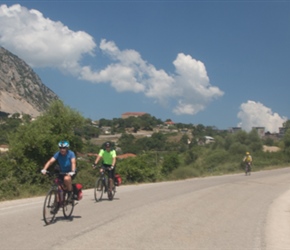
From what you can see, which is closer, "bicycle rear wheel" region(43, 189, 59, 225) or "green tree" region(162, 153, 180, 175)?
"bicycle rear wheel" region(43, 189, 59, 225)

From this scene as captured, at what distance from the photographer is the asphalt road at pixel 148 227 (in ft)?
24.9

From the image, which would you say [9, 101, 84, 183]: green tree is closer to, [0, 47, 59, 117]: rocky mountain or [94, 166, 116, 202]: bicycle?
[94, 166, 116, 202]: bicycle

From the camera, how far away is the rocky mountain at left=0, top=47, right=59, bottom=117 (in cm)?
14850

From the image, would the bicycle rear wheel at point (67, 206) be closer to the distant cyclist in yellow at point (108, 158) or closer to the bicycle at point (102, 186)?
the bicycle at point (102, 186)

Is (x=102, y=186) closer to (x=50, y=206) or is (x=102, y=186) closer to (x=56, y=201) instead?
(x=56, y=201)

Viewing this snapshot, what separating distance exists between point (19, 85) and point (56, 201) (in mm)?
163273

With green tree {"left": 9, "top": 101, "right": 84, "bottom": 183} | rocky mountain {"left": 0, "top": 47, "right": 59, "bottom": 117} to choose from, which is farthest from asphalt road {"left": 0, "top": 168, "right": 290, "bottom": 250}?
rocky mountain {"left": 0, "top": 47, "right": 59, "bottom": 117}

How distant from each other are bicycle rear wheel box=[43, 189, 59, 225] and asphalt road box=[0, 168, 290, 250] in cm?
17

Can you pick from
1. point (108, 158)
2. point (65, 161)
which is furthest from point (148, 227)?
point (108, 158)

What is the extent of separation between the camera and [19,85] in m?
164

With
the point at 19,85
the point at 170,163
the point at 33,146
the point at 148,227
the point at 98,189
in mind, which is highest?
the point at 19,85

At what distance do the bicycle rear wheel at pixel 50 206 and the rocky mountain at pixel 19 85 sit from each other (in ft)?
452

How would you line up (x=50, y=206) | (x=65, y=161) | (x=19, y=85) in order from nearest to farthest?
(x=50, y=206), (x=65, y=161), (x=19, y=85)

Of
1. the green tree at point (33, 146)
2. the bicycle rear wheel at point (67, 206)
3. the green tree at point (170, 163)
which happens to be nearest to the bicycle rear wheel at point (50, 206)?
the bicycle rear wheel at point (67, 206)
